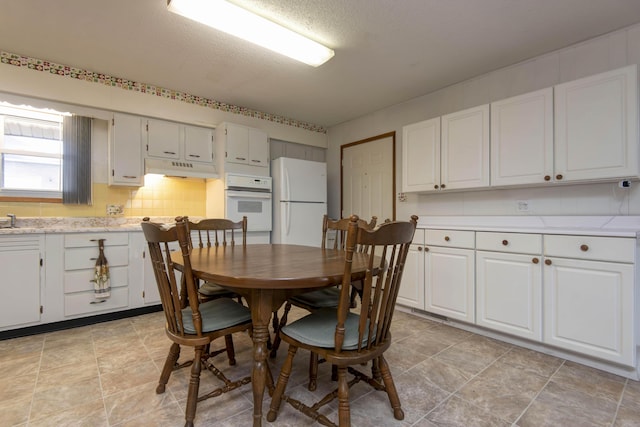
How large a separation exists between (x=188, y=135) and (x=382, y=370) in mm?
3316

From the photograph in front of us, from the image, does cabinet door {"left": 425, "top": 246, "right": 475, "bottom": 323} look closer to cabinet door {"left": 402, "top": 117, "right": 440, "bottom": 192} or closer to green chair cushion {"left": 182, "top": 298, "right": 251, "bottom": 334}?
cabinet door {"left": 402, "top": 117, "right": 440, "bottom": 192}

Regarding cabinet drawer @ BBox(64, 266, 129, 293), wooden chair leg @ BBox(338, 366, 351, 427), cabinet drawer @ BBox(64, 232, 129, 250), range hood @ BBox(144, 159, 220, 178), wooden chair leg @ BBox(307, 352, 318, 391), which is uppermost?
range hood @ BBox(144, 159, 220, 178)

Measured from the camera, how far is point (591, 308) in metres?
1.93

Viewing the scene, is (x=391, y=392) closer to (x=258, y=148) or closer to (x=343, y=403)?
(x=343, y=403)

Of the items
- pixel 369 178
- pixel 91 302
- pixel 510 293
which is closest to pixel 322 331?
pixel 510 293

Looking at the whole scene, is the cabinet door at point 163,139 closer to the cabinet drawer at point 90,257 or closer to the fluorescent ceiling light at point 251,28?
the cabinet drawer at point 90,257

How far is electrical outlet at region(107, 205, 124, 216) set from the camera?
3239 mm

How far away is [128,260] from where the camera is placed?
2.94 meters

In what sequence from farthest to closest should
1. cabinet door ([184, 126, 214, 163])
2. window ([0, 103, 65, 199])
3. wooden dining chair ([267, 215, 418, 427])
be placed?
cabinet door ([184, 126, 214, 163]) < window ([0, 103, 65, 199]) < wooden dining chair ([267, 215, 418, 427])

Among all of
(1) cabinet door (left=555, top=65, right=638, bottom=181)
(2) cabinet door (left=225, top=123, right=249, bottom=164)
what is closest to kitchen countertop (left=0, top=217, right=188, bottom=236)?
(2) cabinet door (left=225, top=123, right=249, bottom=164)

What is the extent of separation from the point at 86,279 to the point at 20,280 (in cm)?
43

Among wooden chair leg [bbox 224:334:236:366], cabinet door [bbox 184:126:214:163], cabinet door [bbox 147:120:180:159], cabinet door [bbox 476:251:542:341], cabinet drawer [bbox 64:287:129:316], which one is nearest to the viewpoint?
wooden chair leg [bbox 224:334:236:366]

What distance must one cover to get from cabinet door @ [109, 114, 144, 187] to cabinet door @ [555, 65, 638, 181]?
392 cm

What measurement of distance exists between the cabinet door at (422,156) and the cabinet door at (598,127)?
0.99 meters
